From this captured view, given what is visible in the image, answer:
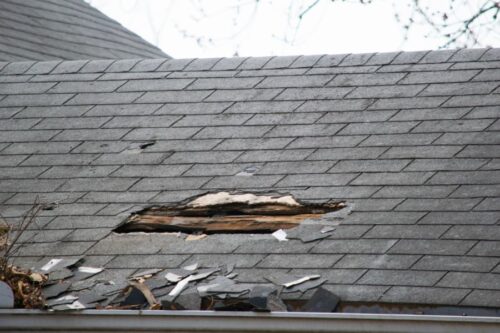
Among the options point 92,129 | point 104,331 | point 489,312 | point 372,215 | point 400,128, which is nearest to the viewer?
point 489,312

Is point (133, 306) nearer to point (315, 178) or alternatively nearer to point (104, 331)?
point (104, 331)

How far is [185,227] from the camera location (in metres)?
6.87

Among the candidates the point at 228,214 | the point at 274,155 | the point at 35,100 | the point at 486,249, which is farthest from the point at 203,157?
the point at 486,249

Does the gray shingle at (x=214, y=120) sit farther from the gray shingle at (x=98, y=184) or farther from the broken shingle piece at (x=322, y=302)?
the broken shingle piece at (x=322, y=302)

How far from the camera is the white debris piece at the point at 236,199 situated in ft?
22.9

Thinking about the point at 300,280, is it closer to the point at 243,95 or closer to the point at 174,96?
the point at 243,95

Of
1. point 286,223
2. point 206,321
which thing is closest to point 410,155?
point 286,223

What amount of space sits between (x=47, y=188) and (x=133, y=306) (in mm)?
2041

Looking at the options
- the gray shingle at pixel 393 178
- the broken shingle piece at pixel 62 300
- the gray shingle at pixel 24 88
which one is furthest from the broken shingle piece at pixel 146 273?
the gray shingle at pixel 24 88

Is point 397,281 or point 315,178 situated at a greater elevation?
point 315,178

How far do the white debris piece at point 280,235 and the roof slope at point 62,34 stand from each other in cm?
548

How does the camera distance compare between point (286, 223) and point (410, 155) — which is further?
point (410, 155)

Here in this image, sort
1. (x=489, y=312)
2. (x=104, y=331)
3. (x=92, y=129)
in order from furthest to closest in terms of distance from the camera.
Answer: (x=92, y=129) < (x=104, y=331) < (x=489, y=312)

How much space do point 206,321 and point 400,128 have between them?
2.80 m
